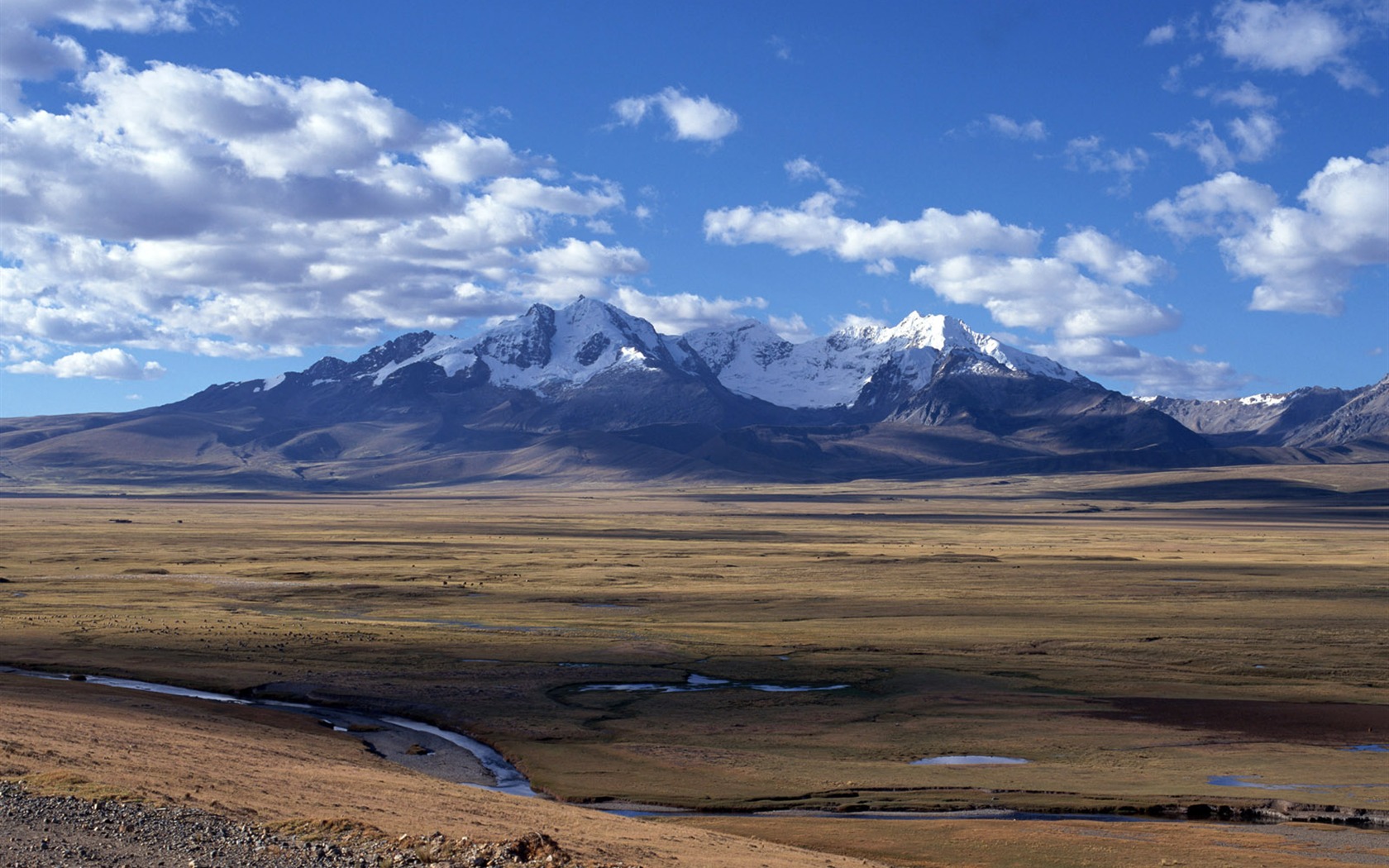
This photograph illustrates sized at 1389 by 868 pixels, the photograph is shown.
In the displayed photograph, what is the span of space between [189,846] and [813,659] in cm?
4589

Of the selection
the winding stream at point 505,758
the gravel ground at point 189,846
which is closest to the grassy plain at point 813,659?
the winding stream at point 505,758

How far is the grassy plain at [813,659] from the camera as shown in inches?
1710

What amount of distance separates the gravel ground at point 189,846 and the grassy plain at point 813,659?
14.7m

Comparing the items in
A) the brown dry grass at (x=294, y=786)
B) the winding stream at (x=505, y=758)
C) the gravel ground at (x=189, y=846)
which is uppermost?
the gravel ground at (x=189, y=846)

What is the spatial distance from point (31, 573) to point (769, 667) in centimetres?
8435

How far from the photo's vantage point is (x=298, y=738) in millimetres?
44844

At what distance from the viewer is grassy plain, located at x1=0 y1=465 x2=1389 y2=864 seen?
43.4m

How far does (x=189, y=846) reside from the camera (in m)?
24.8

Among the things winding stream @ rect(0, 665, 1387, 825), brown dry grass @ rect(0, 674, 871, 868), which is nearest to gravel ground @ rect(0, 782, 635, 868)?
brown dry grass @ rect(0, 674, 871, 868)

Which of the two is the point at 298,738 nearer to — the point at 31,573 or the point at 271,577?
the point at 271,577

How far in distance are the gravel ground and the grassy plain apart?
48.4 ft

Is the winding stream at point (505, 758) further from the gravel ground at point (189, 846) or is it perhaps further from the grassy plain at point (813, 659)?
the gravel ground at point (189, 846)

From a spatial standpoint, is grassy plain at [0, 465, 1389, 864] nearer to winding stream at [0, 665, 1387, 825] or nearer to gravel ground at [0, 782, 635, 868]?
winding stream at [0, 665, 1387, 825]

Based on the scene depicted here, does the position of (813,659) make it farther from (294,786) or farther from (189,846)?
(189,846)
